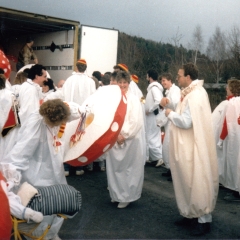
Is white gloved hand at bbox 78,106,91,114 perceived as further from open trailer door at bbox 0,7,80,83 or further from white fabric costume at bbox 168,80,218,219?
open trailer door at bbox 0,7,80,83

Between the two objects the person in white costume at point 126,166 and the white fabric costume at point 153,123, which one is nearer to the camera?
the person in white costume at point 126,166

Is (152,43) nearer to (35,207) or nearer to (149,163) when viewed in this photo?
(149,163)

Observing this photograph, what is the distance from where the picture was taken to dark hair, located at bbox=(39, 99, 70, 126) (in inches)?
157

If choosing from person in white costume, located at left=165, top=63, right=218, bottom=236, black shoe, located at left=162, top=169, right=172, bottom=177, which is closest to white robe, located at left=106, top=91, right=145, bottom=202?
person in white costume, located at left=165, top=63, right=218, bottom=236

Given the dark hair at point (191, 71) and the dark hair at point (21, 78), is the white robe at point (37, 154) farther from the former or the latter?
the dark hair at point (21, 78)

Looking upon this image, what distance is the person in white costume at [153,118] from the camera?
9031 millimetres

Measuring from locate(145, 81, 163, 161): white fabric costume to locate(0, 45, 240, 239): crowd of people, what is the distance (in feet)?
5.64

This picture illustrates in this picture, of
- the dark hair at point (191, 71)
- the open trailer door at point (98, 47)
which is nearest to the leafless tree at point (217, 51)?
the open trailer door at point (98, 47)

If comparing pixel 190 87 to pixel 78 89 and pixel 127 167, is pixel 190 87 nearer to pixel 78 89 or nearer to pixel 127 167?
pixel 127 167

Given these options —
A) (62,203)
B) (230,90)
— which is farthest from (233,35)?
(62,203)

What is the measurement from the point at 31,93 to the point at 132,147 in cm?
174

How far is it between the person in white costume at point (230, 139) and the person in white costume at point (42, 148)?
10.5 feet

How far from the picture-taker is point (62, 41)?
10.3 m

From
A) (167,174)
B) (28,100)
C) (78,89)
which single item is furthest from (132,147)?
(78,89)
